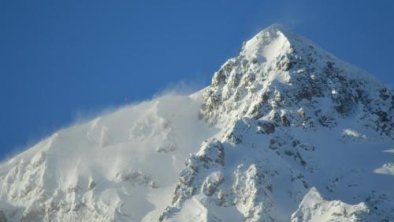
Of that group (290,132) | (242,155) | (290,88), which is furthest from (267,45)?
(242,155)

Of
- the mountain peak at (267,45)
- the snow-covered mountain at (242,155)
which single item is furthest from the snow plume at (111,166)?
the mountain peak at (267,45)

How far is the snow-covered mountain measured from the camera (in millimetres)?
142250

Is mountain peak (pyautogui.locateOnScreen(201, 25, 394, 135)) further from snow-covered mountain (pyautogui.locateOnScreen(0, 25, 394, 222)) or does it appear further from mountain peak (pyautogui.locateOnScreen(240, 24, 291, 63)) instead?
snow-covered mountain (pyautogui.locateOnScreen(0, 25, 394, 222))

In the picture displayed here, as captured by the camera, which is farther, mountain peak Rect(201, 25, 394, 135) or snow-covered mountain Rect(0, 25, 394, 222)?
mountain peak Rect(201, 25, 394, 135)

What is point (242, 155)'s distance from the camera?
15062cm

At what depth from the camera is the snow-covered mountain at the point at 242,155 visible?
467 ft

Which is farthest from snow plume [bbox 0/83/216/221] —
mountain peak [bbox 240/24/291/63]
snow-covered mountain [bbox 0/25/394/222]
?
mountain peak [bbox 240/24/291/63]

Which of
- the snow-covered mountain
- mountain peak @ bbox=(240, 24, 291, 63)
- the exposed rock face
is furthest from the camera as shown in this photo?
mountain peak @ bbox=(240, 24, 291, 63)

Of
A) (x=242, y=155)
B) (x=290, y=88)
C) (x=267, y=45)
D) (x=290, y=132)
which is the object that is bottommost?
(x=242, y=155)

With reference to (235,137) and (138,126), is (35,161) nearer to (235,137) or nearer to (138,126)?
(138,126)

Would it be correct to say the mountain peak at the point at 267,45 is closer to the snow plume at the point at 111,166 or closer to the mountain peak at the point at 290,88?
the mountain peak at the point at 290,88

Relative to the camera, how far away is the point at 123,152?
18088 cm

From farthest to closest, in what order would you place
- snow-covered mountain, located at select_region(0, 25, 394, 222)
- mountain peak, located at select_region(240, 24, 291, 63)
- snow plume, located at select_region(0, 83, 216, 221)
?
mountain peak, located at select_region(240, 24, 291, 63) → snow plume, located at select_region(0, 83, 216, 221) → snow-covered mountain, located at select_region(0, 25, 394, 222)

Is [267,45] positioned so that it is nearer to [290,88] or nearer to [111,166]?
[290,88]
